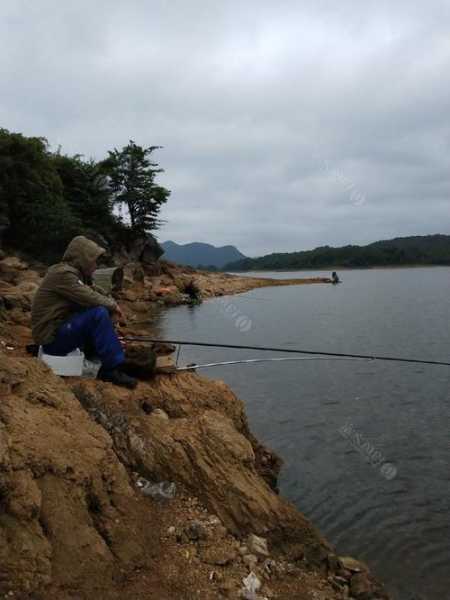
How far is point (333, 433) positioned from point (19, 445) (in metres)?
7.43

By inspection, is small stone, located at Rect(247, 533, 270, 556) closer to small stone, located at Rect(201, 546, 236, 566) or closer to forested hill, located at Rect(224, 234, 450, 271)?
small stone, located at Rect(201, 546, 236, 566)

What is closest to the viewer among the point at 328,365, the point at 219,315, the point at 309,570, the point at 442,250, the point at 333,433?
the point at 309,570

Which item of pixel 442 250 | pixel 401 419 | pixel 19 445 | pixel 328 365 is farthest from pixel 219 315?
pixel 442 250

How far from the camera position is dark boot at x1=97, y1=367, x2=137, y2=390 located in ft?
20.5

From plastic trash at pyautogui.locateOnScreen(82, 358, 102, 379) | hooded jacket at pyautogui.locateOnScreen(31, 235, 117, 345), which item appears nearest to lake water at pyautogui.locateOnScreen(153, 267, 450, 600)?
plastic trash at pyautogui.locateOnScreen(82, 358, 102, 379)

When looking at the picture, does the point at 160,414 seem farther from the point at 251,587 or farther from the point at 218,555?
the point at 251,587

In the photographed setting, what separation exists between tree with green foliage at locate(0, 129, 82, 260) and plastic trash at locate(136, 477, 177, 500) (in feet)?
111

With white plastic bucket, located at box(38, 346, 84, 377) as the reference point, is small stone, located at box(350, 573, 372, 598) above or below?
below

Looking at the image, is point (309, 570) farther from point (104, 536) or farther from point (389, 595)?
point (104, 536)

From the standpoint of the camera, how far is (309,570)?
5.00 metres

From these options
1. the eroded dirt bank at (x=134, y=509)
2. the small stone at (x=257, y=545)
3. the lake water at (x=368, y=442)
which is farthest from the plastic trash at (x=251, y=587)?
the lake water at (x=368, y=442)

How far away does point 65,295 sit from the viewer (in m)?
6.12

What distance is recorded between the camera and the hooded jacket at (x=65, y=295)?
239 inches

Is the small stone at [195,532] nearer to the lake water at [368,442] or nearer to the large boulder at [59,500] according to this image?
the large boulder at [59,500]
